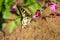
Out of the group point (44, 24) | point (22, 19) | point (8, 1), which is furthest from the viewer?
point (44, 24)

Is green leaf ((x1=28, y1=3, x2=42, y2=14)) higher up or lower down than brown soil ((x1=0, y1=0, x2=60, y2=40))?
higher up

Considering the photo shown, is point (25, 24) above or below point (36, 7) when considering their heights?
below

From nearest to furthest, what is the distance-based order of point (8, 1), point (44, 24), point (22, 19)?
point (8, 1), point (22, 19), point (44, 24)

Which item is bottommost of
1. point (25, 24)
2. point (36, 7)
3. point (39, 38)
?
point (39, 38)

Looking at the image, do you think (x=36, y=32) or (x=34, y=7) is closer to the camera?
(x=34, y=7)

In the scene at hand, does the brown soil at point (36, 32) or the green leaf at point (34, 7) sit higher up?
the green leaf at point (34, 7)

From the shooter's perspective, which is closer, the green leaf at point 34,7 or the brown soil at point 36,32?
the green leaf at point 34,7

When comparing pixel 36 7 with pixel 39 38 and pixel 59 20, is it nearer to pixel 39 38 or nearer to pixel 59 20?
pixel 39 38

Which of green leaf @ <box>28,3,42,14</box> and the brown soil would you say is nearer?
green leaf @ <box>28,3,42,14</box>

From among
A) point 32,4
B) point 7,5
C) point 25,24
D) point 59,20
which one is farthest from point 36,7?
point 59,20

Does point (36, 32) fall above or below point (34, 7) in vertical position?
below

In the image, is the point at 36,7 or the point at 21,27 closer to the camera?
the point at 36,7
